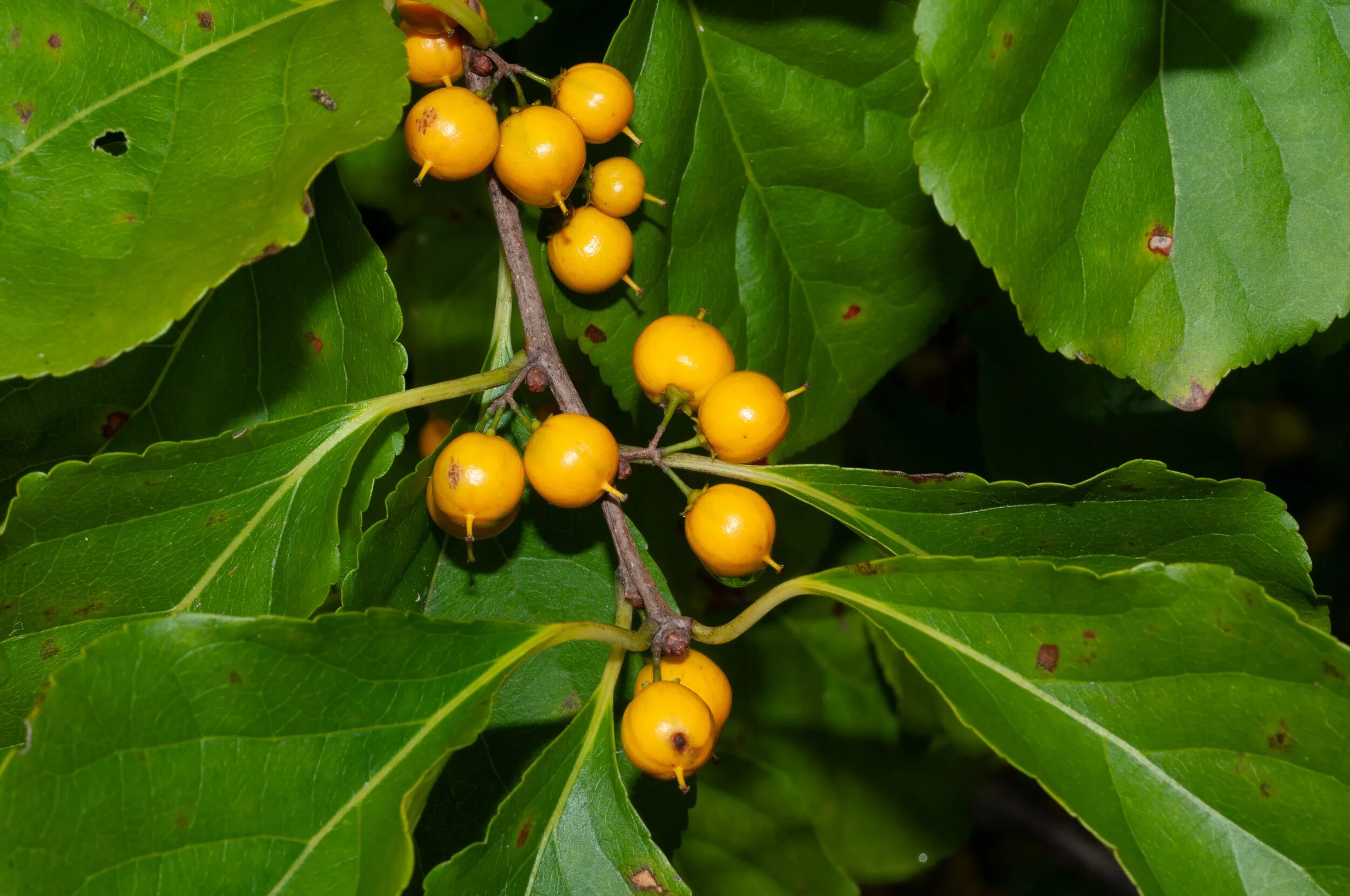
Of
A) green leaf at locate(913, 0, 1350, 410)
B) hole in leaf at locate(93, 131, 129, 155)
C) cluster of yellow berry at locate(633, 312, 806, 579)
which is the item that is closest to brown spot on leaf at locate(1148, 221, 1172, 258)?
green leaf at locate(913, 0, 1350, 410)

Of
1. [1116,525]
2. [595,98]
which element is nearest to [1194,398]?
[1116,525]

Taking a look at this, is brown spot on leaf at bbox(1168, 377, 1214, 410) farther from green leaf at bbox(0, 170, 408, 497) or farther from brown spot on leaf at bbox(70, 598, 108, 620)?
brown spot on leaf at bbox(70, 598, 108, 620)

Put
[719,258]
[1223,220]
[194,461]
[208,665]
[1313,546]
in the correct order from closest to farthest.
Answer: [208,665] < [194,461] < [1223,220] < [719,258] < [1313,546]

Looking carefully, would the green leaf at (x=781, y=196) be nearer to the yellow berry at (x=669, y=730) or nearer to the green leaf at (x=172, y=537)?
the green leaf at (x=172, y=537)

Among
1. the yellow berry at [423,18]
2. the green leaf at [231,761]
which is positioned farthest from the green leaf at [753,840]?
the yellow berry at [423,18]

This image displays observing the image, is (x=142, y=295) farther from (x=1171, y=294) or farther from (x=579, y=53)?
(x=1171, y=294)

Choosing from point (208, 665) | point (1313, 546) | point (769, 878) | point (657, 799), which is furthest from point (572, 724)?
point (1313, 546)

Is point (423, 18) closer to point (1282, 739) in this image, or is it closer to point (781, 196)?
point (781, 196)
